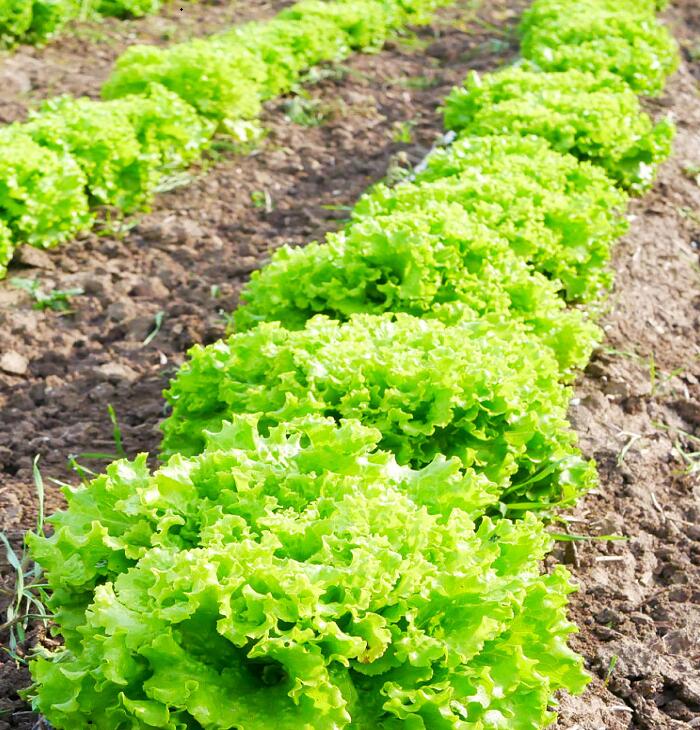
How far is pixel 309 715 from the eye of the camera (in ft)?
9.95

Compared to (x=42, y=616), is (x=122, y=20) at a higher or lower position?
lower

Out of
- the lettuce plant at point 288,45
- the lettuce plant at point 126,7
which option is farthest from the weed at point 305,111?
the lettuce plant at point 126,7

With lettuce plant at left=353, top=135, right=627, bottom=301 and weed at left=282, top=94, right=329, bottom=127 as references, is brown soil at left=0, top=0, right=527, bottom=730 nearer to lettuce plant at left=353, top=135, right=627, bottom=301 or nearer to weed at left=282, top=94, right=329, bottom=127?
weed at left=282, top=94, right=329, bottom=127

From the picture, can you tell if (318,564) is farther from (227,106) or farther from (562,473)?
(227,106)

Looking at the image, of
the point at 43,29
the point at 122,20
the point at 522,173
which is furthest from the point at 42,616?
the point at 122,20

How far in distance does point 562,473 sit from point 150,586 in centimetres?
216

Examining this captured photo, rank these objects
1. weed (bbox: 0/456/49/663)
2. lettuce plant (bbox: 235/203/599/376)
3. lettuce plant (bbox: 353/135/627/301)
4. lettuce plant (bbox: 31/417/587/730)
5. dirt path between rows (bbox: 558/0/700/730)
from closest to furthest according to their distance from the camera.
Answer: lettuce plant (bbox: 31/417/587/730)
weed (bbox: 0/456/49/663)
dirt path between rows (bbox: 558/0/700/730)
lettuce plant (bbox: 235/203/599/376)
lettuce plant (bbox: 353/135/627/301)

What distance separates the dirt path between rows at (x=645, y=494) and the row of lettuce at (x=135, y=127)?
379cm

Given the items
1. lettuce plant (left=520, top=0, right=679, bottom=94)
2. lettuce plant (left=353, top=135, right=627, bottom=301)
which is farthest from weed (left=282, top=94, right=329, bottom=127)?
lettuce plant (left=353, top=135, right=627, bottom=301)

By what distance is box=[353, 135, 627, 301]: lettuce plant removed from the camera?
20.0 feet

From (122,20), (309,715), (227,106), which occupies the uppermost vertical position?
(309,715)

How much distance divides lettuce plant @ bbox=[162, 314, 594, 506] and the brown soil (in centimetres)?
103

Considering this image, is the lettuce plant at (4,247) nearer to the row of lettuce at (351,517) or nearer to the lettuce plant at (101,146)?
the lettuce plant at (101,146)

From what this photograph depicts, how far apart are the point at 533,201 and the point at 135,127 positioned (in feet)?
11.9
